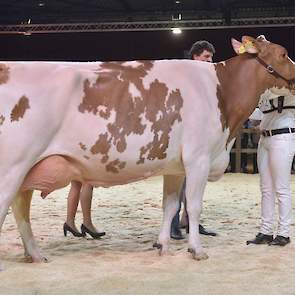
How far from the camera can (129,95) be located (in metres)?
3.97

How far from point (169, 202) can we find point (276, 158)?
2.97 feet

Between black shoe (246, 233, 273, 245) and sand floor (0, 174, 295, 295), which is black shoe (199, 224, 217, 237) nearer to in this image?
sand floor (0, 174, 295, 295)

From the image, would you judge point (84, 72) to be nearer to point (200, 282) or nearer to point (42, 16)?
point (200, 282)

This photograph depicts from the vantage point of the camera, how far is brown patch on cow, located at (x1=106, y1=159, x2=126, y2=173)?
3.94 meters

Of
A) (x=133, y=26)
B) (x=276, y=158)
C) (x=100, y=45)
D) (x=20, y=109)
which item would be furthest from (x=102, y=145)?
(x=100, y=45)

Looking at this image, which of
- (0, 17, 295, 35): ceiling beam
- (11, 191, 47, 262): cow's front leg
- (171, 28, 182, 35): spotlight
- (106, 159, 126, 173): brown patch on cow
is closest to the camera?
(106, 159, 126, 173): brown patch on cow

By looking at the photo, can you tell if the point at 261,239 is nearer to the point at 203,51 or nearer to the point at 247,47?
the point at 247,47

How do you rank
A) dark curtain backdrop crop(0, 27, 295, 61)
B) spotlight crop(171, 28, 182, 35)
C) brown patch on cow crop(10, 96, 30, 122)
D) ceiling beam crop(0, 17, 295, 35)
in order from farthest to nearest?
dark curtain backdrop crop(0, 27, 295, 61)
spotlight crop(171, 28, 182, 35)
ceiling beam crop(0, 17, 295, 35)
brown patch on cow crop(10, 96, 30, 122)

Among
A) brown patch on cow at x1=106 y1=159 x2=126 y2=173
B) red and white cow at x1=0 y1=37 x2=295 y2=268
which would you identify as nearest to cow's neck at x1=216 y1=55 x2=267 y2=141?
red and white cow at x1=0 y1=37 x2=295 y2=268

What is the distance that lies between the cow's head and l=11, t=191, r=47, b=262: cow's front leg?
1942 mm

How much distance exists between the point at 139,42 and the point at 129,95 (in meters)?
10.3

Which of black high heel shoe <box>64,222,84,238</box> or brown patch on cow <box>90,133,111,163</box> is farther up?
brown patch on cow <box>90,133,111,163</box>

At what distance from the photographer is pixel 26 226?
13.5 feet

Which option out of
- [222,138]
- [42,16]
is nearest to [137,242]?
[222,138]
